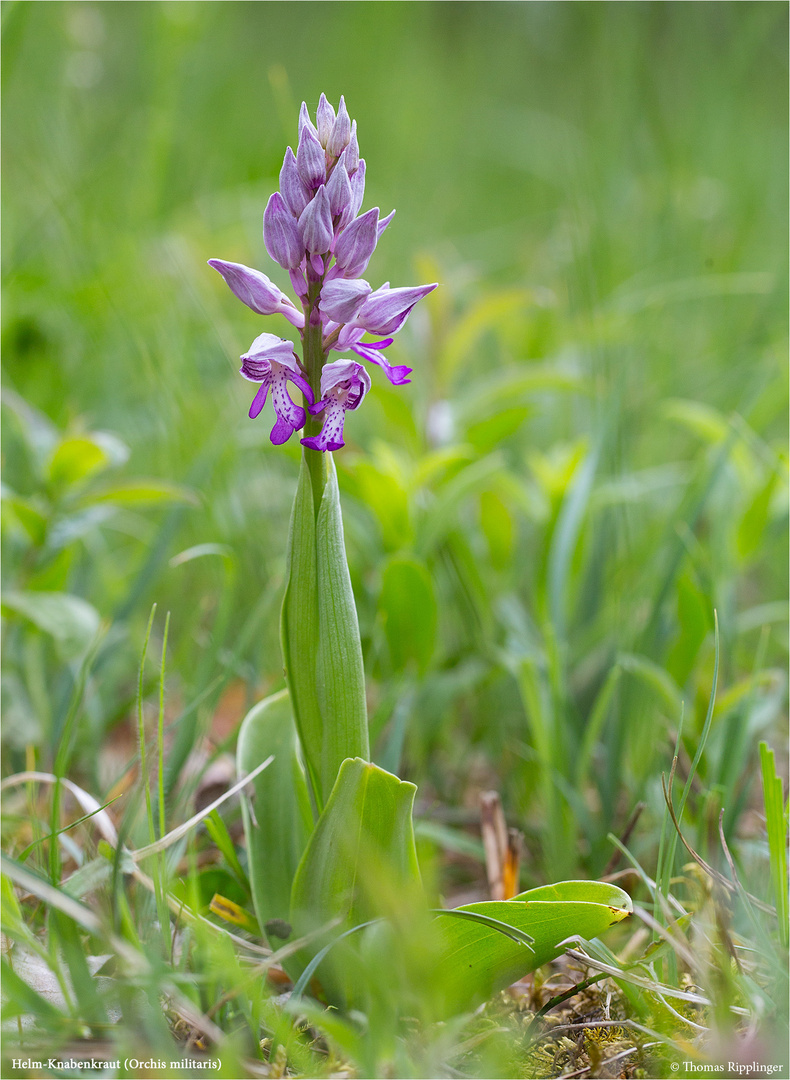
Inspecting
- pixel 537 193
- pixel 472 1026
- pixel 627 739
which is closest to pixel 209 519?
pixel 627 739

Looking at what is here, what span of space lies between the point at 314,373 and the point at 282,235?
0.17m

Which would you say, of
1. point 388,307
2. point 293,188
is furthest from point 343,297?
point 293,188

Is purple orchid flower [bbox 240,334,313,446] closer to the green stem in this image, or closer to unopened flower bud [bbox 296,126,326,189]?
the green stem

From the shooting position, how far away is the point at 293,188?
0.98 meters

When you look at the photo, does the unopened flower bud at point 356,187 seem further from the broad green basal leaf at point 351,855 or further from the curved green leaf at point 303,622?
the broad green basal leaf at point 351,855

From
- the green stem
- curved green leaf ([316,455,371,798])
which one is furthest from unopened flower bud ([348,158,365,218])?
curved green leaf ([316,455,371,798])

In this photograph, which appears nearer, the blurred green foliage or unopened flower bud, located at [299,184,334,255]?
unopened flower bud, located at [299,184,334,255]

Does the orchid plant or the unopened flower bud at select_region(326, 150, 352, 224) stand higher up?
the unopened flower bud at select_region(326, 150, 352, 224)

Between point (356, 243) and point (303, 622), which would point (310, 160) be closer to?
point (356, 243)

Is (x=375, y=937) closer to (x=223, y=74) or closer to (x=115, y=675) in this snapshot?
(x=115, y=675)

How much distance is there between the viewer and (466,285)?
2570mm

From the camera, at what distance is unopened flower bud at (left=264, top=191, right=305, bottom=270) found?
95 centimetres

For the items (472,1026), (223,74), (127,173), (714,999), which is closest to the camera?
(714,999)

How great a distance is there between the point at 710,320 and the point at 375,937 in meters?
3.61
